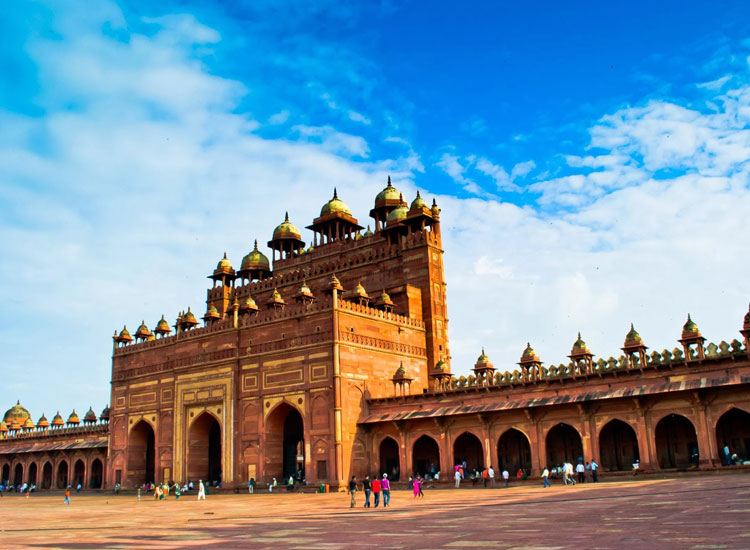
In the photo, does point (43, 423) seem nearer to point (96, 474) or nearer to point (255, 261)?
point (96, 474)

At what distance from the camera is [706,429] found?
2739 cm

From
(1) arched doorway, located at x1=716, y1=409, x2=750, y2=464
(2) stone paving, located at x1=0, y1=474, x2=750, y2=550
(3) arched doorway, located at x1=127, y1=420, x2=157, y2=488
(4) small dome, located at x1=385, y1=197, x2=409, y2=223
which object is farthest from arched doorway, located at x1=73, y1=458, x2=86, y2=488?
(1) arched doorway, located at x1=716, y1=409, x2=750, y2=464

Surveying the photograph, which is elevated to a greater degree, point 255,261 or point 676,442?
point 255,261

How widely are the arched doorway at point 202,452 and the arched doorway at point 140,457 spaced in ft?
16.7

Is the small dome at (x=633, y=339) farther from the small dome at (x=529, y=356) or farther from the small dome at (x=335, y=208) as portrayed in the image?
the small dome at (x=335, y=208)

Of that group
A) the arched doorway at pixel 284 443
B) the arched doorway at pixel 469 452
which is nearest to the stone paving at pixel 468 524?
the arched doorway at pixel 469 452

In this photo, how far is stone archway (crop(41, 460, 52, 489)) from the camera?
6053cm

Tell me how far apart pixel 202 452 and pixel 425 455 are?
45.6ft

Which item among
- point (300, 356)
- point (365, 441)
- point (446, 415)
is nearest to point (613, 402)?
point (446, 415)

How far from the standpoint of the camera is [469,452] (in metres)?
36.3

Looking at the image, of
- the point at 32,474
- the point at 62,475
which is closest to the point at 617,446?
the point at 62,475

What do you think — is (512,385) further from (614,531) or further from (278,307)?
(614,531)

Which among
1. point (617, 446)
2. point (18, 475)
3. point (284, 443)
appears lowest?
point (18, 475)

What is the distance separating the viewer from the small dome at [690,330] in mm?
28219
